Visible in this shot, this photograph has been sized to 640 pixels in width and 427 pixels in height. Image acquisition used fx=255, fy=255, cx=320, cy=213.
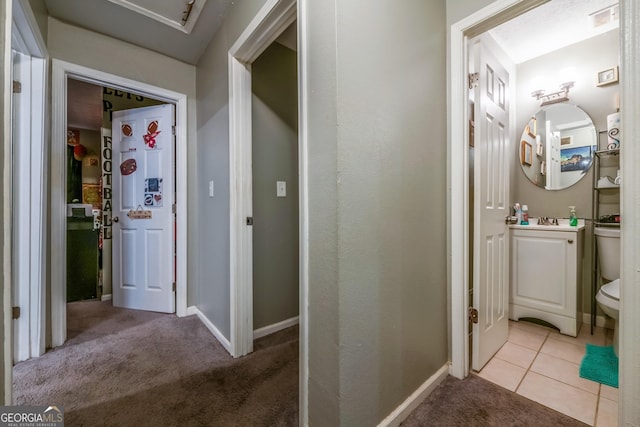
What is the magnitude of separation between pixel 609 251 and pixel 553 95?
4.75 ft

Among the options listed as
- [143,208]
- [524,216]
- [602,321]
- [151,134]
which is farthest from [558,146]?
[143,208]

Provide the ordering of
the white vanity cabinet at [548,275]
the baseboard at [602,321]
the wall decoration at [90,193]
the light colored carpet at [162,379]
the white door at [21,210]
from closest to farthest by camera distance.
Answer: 1. the light colored carpet at [162,379]
2. the white door at [21,210]
3. the white vanity cabinet at [548,275]
4. the baseboard at [602,321]
5. the wall decoration at [90,193]

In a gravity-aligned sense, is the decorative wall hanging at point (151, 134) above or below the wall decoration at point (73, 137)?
below

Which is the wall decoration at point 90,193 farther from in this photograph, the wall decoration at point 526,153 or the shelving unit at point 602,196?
the shelving unit at point 602,196

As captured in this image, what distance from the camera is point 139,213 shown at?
260 centimetres

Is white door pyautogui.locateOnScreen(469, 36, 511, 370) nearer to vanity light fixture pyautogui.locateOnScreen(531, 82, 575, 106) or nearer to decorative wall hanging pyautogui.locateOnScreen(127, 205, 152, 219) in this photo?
vanity light fixture pyautogui.locateOnScreen(531, 82, 575, 106)

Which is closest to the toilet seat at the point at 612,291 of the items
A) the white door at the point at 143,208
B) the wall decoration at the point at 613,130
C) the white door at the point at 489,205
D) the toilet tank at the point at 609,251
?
the toilet tank at the point at 609,251

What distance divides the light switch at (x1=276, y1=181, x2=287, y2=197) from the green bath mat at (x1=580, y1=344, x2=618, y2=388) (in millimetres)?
2281

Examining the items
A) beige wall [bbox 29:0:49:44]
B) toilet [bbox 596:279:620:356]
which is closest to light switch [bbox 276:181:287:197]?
beige wall [bbox 29:0:49:44]

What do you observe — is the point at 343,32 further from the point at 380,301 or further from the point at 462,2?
the point at 380,301

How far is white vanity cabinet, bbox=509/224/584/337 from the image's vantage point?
6.52ft

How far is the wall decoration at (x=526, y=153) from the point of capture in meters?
2.49

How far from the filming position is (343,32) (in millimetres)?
970

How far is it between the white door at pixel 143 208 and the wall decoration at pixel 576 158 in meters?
3.66
